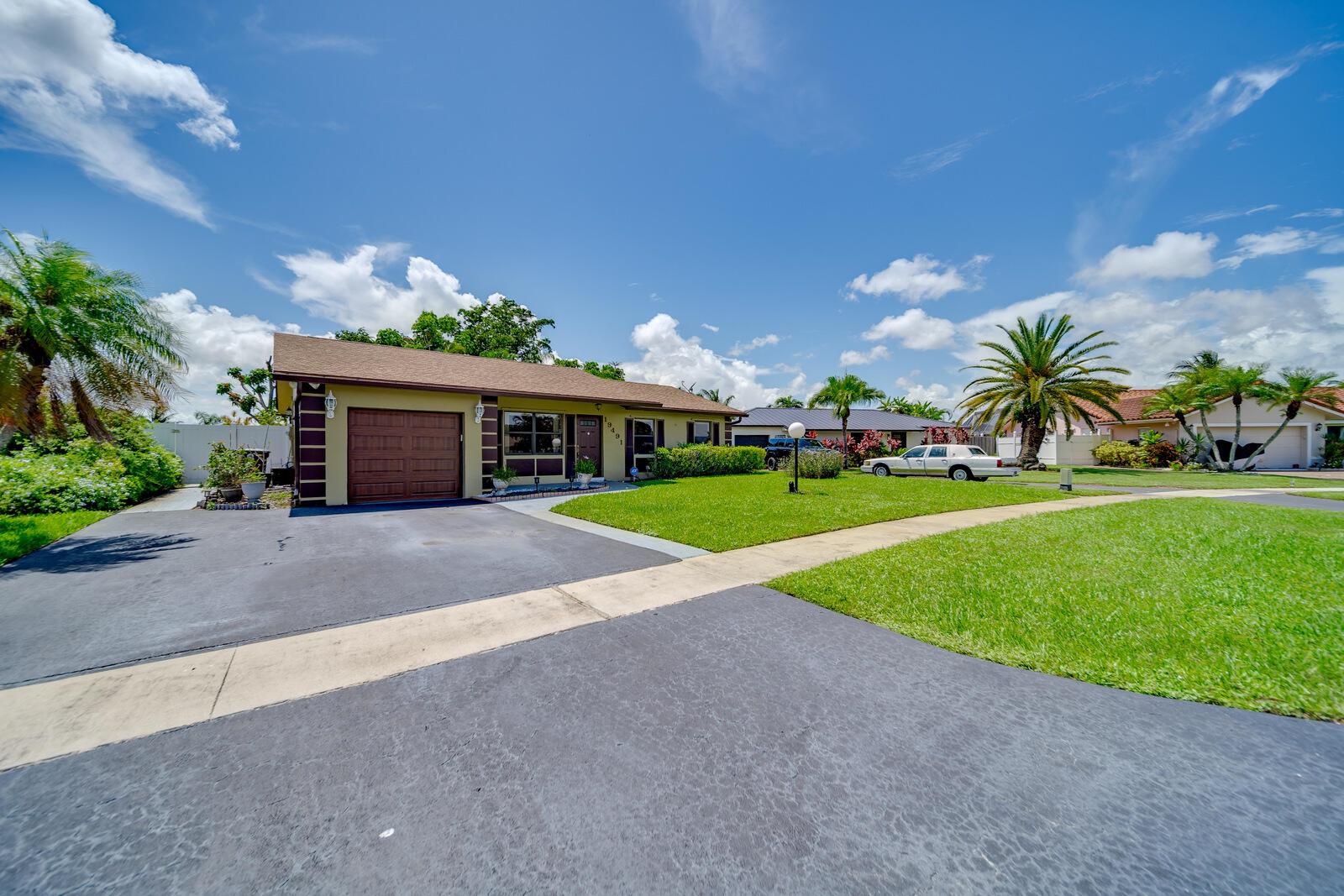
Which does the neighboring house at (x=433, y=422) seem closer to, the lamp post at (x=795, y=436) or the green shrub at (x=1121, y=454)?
the lamp post at (x=795, y=436)

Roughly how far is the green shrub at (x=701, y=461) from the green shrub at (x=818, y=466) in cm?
312

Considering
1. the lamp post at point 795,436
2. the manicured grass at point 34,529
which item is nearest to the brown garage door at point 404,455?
the manicured grass at point 34,529

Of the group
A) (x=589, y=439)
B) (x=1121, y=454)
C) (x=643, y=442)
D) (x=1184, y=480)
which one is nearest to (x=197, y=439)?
(x=589, y=439)

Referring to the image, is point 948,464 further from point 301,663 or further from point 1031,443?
point 301,663

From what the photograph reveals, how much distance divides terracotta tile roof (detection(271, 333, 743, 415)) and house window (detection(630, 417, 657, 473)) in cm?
106

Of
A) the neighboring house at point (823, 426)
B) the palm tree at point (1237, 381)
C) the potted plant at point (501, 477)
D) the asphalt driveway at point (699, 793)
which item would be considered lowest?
the asphalt driveway at point (699, 793)

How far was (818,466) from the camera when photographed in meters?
18.2

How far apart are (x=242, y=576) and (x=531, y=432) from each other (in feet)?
33.6

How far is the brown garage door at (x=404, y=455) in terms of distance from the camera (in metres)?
12.4

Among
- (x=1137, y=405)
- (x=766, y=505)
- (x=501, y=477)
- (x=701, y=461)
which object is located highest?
(x=1137, y=405)

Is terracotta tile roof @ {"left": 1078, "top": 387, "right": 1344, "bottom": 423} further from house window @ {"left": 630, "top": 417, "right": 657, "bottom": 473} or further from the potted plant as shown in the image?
the potted plant

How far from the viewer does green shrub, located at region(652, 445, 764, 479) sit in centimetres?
1883

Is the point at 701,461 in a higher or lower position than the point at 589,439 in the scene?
lower

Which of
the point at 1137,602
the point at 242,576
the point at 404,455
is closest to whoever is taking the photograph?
the point at 1137,602
